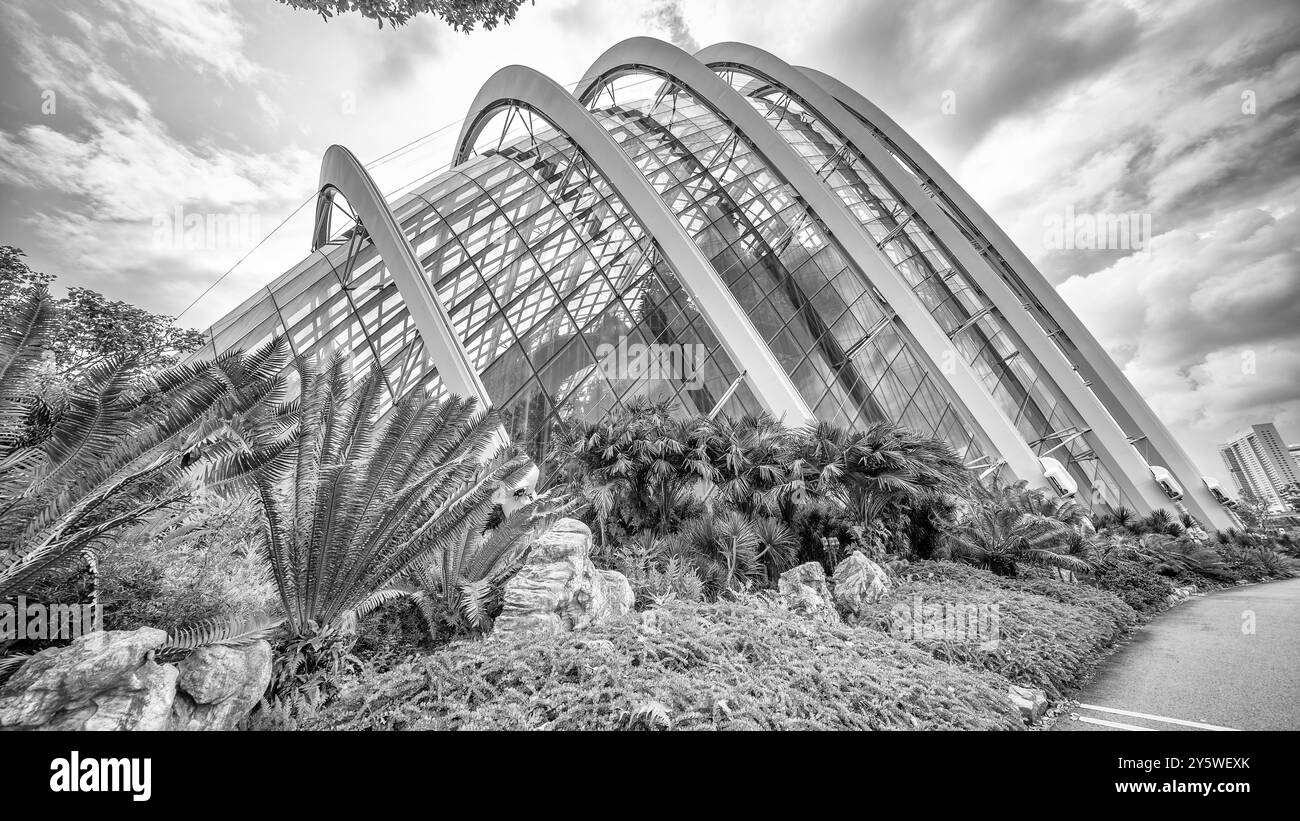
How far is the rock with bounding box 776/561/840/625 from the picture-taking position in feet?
24.4

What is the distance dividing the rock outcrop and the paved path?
793 centimetres

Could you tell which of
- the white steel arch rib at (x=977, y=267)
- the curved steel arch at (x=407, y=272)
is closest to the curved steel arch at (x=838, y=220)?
the white steel arch rib at (x=977, y=267)

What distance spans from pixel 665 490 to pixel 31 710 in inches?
392

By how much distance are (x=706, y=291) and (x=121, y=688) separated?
1358cm

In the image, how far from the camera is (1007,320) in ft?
66.4

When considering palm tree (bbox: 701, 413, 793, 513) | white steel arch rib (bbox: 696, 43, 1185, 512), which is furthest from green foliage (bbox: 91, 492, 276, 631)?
white steel arch rib (bbox: 696, 43, 1185, 512)

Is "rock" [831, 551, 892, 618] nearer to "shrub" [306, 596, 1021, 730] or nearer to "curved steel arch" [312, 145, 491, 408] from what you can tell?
"shrub" [306, 596, 1021, 730]

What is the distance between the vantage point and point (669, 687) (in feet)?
13.6

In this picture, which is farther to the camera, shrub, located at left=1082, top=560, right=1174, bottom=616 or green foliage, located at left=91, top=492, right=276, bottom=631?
shrub, located at left=1082, top=560, right=1174, bottom=616

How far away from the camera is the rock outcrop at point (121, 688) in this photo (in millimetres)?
3036

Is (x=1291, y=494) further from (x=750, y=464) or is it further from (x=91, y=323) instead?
(x=91, y=323)

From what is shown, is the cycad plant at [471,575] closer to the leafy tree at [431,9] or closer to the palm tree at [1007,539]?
the leafy tree at [431,9]

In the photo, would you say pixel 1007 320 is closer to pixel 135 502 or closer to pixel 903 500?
pixel 903 500
